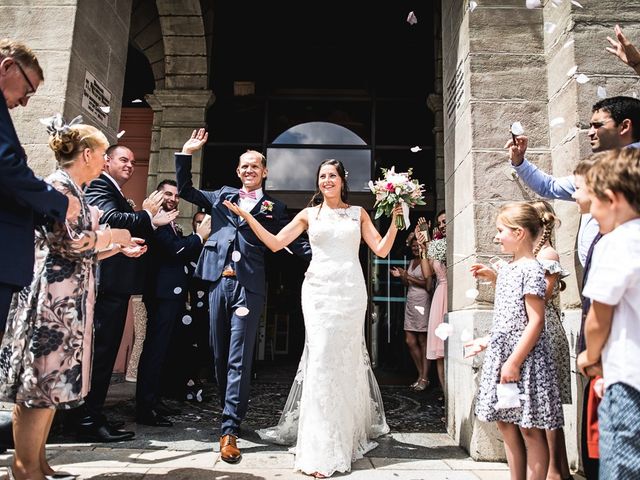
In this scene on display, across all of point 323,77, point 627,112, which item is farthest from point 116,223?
point 323,77

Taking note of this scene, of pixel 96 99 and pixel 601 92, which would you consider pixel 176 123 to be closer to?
pixel 96 99

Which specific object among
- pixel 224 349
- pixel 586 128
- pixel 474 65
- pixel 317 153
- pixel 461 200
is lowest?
pixel 224 349

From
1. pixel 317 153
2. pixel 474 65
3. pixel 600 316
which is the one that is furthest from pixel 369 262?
pixel 600 316

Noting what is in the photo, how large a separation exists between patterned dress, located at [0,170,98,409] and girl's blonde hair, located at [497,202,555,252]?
2.29 meters

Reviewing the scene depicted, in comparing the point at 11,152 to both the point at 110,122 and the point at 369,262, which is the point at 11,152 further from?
the point at 369,262

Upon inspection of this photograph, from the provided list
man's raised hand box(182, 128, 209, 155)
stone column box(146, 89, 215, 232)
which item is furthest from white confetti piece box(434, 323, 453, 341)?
stone column box(146, 89, 215, 232)

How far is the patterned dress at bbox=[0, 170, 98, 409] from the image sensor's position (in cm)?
238

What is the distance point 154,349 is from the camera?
410 cm

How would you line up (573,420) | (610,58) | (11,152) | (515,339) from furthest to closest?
(610,58), (573,420), (515,339), (11,152)

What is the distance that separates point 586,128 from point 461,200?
1037 millimetres

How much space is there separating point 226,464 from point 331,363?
934 mm

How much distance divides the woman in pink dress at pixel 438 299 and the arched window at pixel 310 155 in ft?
8.08

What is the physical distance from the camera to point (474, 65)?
3.85 meters

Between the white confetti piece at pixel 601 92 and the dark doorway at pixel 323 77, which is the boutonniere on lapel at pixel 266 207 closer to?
the white confetti piece at pixel 601 92
